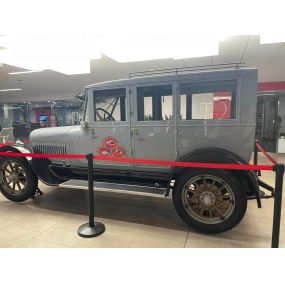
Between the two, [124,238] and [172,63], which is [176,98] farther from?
[172,63]

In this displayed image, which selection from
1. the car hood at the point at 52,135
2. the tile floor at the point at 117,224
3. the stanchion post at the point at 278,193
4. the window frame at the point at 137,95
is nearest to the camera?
the stanchion post at the point at 278,193

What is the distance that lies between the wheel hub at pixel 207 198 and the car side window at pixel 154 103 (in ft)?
3.60

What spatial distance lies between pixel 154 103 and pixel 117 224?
1.76m

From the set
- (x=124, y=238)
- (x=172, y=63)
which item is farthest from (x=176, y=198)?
(x=172, y=63)

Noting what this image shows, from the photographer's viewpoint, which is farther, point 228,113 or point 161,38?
point 161,38

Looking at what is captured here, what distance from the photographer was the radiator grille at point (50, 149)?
374 cm

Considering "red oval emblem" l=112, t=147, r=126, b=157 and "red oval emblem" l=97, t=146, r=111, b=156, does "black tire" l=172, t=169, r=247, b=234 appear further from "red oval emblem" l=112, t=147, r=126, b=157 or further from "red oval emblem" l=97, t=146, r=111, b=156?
"red oval emblem" l=97, t=146, r=111, b=156

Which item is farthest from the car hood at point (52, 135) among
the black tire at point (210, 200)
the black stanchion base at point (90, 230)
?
the black tire at point (210, 200)

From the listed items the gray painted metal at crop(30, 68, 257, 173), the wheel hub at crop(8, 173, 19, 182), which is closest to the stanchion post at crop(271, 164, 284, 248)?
the gray painted metal at crop(30, 68, 257, 173)

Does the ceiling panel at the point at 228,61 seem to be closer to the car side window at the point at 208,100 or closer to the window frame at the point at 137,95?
the car side window at the point at 208,100

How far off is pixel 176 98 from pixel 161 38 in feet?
7.08

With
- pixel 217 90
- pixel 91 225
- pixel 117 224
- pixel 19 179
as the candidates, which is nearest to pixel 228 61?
pixel 217 90

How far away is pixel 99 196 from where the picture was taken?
13.3ft

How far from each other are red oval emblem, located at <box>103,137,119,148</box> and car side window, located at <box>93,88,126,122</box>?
11.7 inches
